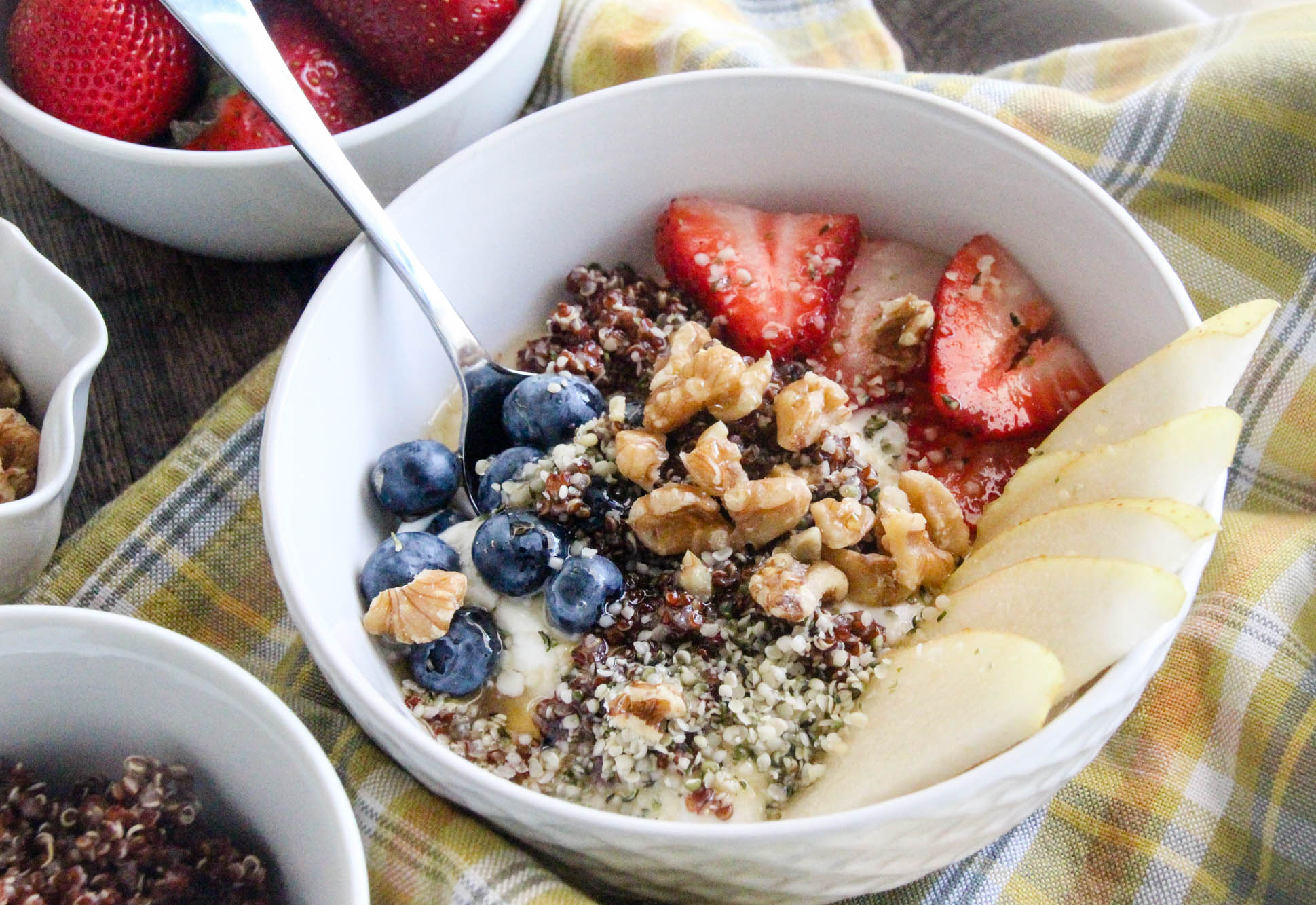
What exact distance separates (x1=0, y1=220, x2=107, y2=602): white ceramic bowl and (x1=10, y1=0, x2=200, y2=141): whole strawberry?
18 cm

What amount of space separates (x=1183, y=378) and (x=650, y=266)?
0.62 m

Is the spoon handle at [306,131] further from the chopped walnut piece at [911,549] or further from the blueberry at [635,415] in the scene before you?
the chopped walnut piece at [911,549]

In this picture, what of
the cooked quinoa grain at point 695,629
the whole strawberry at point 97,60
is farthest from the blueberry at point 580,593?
the whole strawberry at point 97,60

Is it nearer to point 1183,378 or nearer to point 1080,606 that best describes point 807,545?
point 1080,606

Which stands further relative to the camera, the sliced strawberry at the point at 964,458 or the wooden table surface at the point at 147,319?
the wooden table surface at the point at 147,319

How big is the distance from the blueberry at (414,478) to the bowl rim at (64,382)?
289 mm

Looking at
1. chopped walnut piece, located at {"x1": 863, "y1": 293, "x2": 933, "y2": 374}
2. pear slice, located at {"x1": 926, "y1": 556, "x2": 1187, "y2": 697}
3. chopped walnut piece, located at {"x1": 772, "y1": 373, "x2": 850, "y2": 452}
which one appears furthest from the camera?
chopped walnut piece, located at {"x1": 863, "y1": 293, "x2": 933, "y2": 374}

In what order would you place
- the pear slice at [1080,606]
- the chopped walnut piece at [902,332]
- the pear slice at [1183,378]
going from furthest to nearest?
the chopped walnut piece at [902,332], the pear slice at [1183,378], the pear slice at [1080,606]

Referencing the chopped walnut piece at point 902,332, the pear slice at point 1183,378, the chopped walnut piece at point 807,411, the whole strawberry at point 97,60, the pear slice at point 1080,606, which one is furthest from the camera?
the whole strawberry at point 97,60

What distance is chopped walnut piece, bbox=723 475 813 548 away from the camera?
1046 millimetres

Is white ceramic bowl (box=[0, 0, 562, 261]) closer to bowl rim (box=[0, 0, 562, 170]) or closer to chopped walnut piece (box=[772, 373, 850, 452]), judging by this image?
bowl rim (box=[0, 0, 562, 170])

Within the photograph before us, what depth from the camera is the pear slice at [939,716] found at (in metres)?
0.89

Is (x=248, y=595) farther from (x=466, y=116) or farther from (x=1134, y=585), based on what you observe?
(x=1134, y=585)

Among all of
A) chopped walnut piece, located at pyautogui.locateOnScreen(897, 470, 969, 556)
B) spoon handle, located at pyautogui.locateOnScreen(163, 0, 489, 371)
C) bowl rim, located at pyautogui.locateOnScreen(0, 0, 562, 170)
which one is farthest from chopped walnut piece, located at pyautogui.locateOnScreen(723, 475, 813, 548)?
bowl rim, located at pyautogui.locateOnScreen(0, 0, 562, 170)
